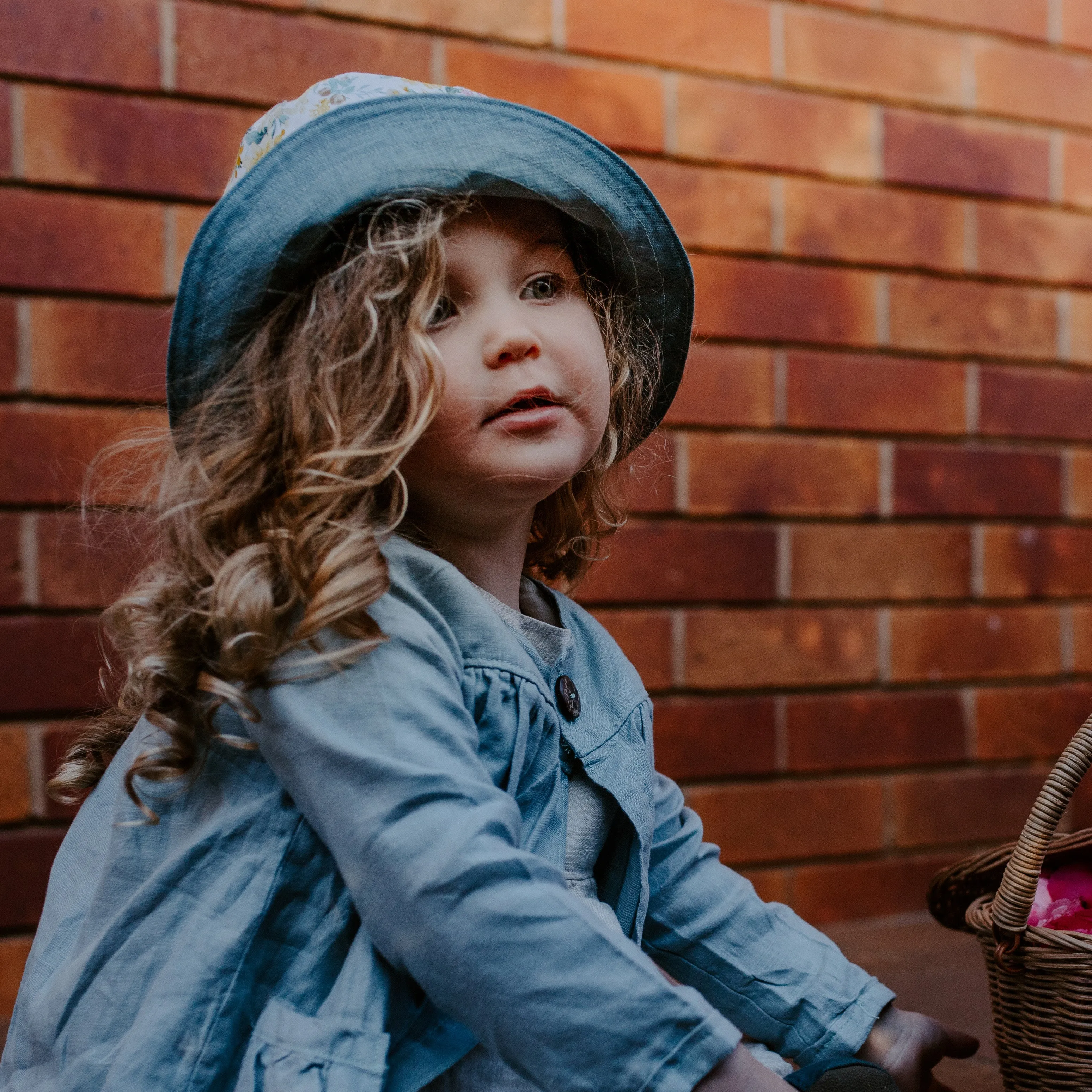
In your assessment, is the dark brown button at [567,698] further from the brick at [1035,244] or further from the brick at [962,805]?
the brick at [1035,244]

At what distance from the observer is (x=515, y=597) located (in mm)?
1416

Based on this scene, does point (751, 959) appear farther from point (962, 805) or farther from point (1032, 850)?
point (962, 805)

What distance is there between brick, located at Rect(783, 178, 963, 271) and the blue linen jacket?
4.03 feet

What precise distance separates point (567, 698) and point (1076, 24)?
1920 millimetres

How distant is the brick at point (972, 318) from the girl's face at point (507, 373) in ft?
3.81

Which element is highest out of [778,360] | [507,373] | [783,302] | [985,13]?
[985,13]

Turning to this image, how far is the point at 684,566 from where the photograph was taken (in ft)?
6.86

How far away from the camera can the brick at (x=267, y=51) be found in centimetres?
180

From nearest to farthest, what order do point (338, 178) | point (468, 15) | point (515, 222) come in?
1. point (338, 178)
2. point (515, 222)
3. point (468, 15)

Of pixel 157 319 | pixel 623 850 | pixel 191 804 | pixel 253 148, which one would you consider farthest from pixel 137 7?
pixel 623 850

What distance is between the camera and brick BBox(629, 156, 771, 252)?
206cm

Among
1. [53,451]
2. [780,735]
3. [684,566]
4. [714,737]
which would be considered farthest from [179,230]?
[780,735]

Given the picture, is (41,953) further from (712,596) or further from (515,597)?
(712,596)

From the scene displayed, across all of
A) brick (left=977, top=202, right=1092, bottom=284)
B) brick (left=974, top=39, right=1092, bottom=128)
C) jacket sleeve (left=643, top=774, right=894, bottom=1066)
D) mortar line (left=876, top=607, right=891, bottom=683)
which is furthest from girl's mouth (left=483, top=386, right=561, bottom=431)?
brick (left=974, top=39, right=1092, bottom=128)
